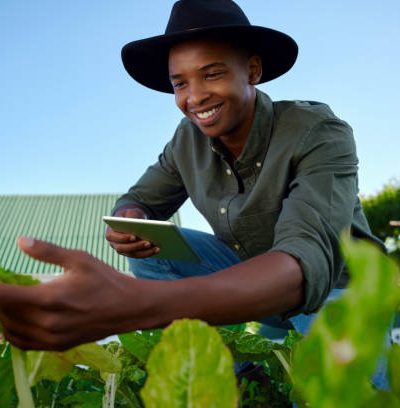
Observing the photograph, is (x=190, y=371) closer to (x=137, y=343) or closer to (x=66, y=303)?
(x=66, y=303)

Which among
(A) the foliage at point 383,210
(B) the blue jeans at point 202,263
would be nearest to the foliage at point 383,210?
(A) the foliage at point 383,210

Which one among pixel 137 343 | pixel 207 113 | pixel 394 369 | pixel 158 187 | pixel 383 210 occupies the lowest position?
pixel 383 210

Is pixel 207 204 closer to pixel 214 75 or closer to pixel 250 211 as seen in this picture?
pixel 250 211

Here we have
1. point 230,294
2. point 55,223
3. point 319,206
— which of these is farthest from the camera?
point 55,223

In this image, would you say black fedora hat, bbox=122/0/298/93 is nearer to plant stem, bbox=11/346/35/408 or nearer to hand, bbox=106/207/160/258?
hand, bbox=106/207/160/258

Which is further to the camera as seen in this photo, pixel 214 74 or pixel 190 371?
pixel 214 74

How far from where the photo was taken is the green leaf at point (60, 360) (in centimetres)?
97

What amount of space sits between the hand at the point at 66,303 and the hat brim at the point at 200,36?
164cm

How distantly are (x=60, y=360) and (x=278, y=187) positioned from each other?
1515 millimetres

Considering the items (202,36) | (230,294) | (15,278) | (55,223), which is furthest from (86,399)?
(55,223)

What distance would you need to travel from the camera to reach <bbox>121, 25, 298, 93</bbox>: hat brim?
8.00ft

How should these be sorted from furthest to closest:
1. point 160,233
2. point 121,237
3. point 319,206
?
point 121,237 → point 160,233 → point 319,206

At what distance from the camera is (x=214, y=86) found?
92.0 inches

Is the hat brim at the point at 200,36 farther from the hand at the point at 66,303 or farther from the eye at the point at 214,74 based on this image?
the hand at the point at 66,303
